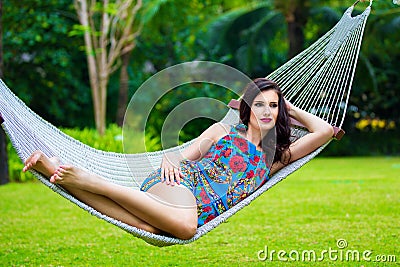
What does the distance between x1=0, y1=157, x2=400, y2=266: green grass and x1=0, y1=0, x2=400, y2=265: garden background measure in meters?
3.23

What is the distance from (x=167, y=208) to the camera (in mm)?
2129

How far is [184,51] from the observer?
1009 cm

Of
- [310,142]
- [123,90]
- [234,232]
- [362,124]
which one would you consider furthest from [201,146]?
[362,124]

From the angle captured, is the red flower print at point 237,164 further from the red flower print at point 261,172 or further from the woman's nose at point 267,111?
the woman's nose at point 267,111

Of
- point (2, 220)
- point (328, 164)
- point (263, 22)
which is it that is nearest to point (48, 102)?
point (263, 22)

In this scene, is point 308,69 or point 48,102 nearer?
point 308,69

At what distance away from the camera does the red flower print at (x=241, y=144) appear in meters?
2.46

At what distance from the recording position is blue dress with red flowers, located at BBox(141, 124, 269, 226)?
7.54ft

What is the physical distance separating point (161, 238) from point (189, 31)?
27.6 ft

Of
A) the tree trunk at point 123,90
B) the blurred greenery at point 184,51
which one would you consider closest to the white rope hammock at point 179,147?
the blurred greenery at point 184,51

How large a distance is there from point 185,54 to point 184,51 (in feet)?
0.17

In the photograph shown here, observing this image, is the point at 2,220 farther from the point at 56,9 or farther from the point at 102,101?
the point at 56,9

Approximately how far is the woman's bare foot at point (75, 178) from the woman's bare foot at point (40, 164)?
31mm

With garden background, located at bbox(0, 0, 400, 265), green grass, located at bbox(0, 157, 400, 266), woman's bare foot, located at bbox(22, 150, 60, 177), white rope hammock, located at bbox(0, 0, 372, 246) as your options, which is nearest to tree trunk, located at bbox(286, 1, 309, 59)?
garden background, located at bbox(0, 0, 400, 265)
